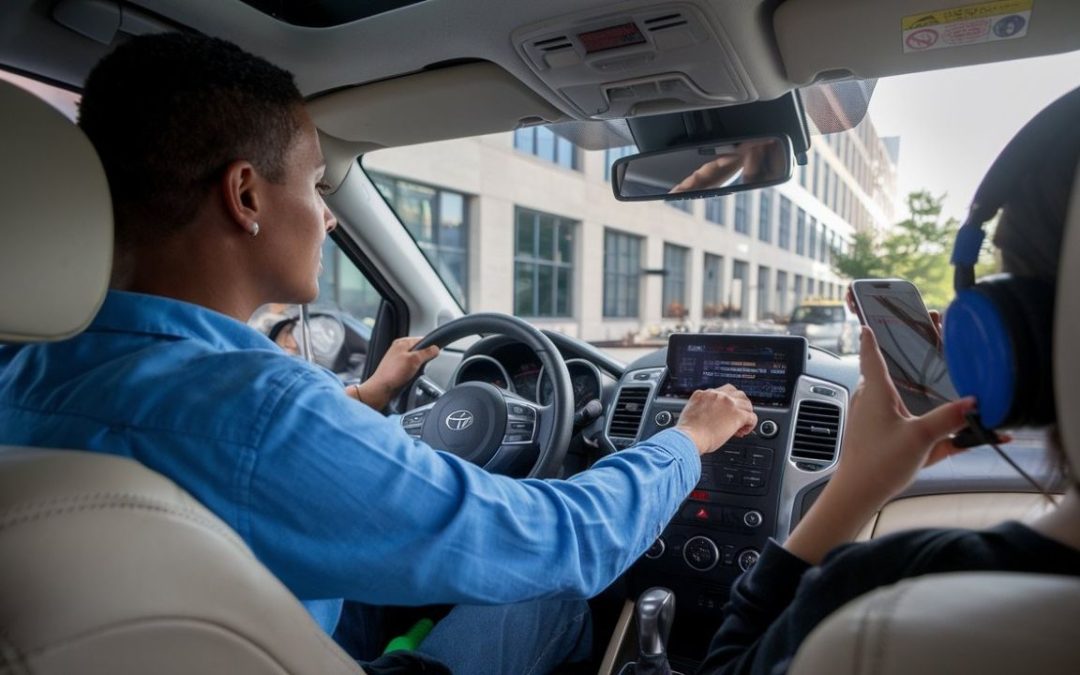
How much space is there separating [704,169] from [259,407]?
74.6 inches

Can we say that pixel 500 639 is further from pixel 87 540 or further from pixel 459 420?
pixel 87 540

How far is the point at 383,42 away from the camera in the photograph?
81.0 inches

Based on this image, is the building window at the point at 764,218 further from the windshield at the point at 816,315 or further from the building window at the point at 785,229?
the windshield at the point at 816,315

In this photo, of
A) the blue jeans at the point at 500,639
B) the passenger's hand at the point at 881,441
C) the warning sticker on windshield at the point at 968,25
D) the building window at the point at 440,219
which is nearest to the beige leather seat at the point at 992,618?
the passenger's hand at the point at 881,441

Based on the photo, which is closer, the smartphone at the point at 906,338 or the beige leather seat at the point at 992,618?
the beige leather seat at the point at 992,618

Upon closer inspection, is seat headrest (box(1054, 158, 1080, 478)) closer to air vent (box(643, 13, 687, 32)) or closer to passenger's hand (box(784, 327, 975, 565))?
passenger's hand (box(784, 327, 975, 565))

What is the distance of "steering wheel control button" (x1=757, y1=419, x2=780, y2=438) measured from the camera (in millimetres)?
2191

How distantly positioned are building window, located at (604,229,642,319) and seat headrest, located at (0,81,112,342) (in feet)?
55.4

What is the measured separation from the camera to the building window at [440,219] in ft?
44.5

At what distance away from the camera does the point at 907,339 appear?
1257mm

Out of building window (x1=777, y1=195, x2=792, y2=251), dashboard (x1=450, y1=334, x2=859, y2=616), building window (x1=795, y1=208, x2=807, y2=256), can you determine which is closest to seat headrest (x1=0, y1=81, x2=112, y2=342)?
dashboard (x1=450, y1=334, x2=859, y2=616)

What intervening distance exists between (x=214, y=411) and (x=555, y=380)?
1239 millimetres

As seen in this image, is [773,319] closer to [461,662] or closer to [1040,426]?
[461,662]

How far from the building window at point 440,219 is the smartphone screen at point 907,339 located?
11969mm
